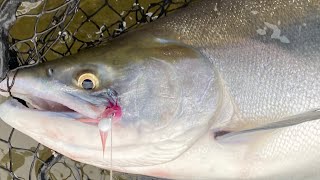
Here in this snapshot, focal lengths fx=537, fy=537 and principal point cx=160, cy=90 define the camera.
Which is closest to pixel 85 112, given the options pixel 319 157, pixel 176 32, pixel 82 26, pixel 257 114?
pixel 176 32

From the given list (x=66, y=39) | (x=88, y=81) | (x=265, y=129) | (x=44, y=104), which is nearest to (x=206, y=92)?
(x=265, y=129)

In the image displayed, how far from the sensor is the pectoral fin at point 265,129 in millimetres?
1473

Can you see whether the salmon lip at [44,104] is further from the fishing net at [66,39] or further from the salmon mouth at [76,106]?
the fishing net at [66,39]

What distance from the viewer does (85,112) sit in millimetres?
1426

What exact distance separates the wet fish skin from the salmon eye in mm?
21

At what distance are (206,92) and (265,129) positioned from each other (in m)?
0.19

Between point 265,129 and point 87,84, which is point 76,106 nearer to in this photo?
point 87,84

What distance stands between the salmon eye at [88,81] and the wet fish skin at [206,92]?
0.07ft

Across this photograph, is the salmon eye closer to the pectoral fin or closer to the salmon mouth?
the salmon mouth

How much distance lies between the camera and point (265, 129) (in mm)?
1471

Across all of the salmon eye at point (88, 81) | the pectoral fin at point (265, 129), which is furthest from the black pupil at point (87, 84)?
the pectoral fin at point (265, 129)

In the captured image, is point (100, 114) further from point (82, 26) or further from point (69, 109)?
point (82, 26)

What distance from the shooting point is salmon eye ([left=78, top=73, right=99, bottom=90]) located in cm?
144

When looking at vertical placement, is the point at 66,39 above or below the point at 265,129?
above
